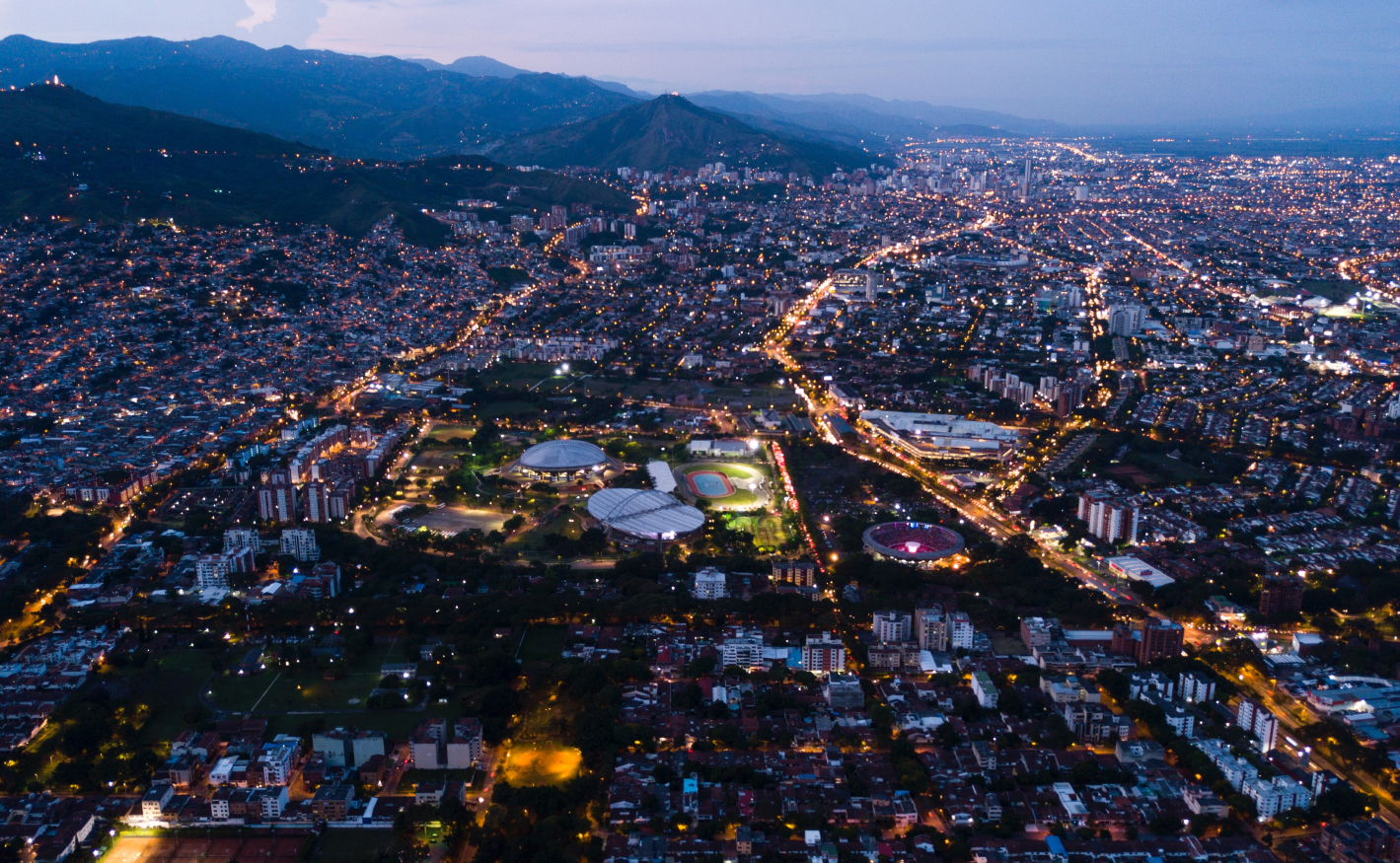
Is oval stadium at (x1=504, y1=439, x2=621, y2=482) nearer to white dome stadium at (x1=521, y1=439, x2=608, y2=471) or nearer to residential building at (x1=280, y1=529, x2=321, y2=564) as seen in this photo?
white dome stadium at (x1=521, y1=439, x2=608, y2=471)

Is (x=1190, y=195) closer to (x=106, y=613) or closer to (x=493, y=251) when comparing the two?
(x=493, y=251)

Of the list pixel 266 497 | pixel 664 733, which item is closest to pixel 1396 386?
pixel 664 733

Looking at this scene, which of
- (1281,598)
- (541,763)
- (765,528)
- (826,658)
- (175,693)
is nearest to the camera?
(541,763)

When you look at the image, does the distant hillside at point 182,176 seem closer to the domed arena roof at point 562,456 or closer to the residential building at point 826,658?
the domed arena roof at point 562,456

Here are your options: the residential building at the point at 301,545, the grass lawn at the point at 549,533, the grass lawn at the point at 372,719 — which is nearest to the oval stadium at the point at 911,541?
the grass lawn at the point at 549,533

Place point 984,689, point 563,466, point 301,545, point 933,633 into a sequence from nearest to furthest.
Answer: point 984,689 < point 933,633 < point 301,545 < point 563,466

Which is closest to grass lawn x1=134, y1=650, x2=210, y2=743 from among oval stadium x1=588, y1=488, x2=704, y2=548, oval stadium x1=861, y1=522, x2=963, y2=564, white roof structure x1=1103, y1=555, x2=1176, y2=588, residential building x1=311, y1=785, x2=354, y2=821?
residential building x1=311, y1=785, x2=354, y2=821

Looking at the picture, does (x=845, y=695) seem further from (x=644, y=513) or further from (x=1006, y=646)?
(x=644, y=513)

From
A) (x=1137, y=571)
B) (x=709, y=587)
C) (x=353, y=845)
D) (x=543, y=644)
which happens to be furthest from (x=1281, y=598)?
(x=353, y=845)

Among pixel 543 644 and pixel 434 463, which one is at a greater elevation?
pixel 434 463
